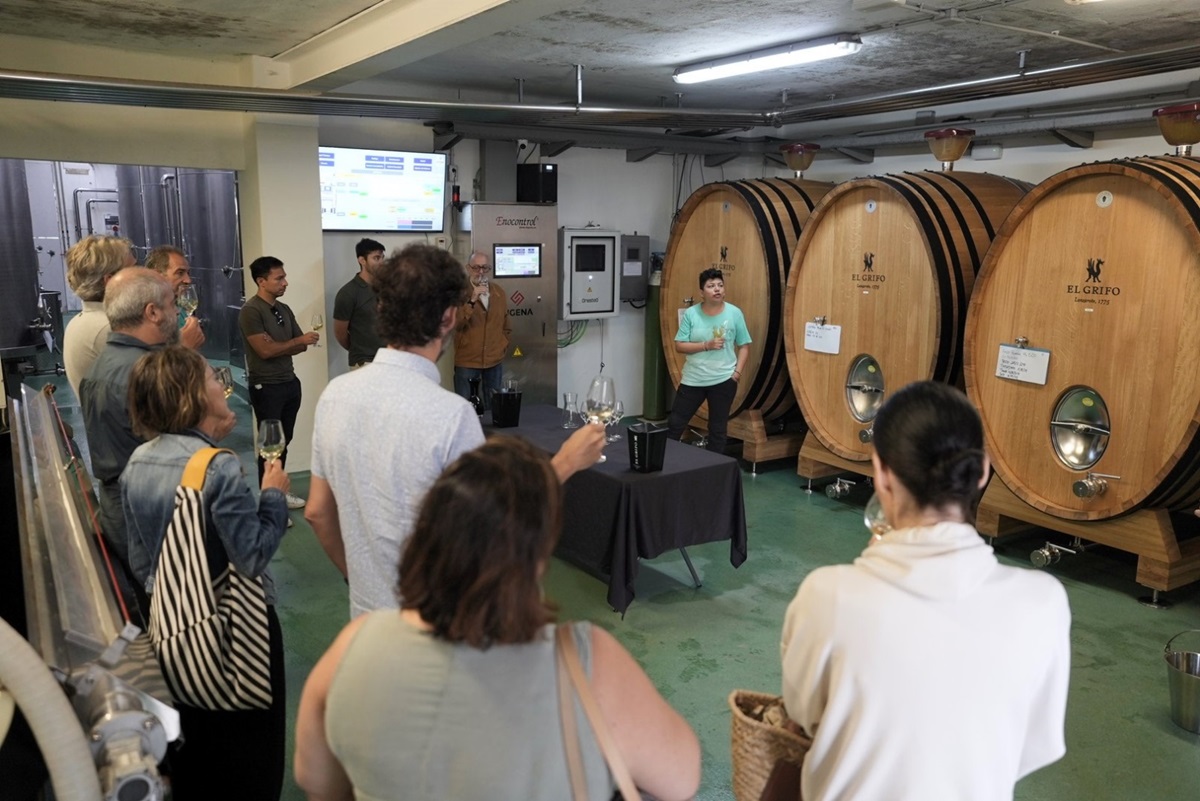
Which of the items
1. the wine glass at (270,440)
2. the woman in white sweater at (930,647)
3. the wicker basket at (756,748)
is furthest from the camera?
the wine glass at (270,440)

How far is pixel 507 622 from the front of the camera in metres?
1.10

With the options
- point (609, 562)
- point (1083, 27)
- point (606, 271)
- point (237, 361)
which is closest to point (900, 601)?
point (609, 562)

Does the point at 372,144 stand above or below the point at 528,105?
below

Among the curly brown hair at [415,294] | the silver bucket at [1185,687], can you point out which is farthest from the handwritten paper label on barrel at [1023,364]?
the curly brown hair at [415,294]

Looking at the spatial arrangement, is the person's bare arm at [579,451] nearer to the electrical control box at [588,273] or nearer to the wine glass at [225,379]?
the wine glass at [225,379]

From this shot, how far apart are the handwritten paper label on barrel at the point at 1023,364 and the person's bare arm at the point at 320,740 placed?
13.0 feet

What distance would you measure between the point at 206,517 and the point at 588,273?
215 inches

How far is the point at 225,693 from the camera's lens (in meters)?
1.95

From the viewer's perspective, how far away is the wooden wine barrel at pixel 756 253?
6.04m

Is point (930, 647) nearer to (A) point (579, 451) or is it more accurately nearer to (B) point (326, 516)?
(A) point (579, 451)

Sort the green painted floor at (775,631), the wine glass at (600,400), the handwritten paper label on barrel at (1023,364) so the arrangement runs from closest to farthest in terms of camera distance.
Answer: the green painted floor at (775,631) → the wine glass at (600,400) → the handwritten paper label on barrel at (1023,364)

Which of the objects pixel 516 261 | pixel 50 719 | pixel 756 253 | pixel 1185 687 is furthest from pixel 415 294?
pixel 516 261

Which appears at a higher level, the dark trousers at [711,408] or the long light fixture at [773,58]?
the long light fixture at [773,58]

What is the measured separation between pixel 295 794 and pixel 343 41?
3.55m
